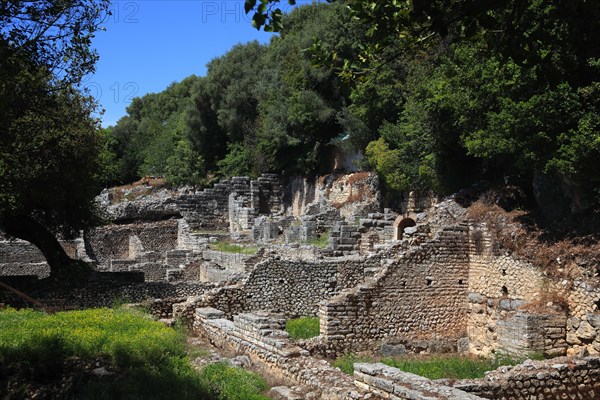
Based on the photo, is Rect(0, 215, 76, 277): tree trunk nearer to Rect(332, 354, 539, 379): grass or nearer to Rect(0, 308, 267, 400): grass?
Rect(0, 308, 267, 400): grass

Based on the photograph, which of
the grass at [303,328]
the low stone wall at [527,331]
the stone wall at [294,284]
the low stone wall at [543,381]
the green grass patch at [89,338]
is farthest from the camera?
the stone wall at [294,284]

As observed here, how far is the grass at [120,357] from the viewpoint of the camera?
Result: 29.9 ft

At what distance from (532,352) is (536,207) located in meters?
4.69

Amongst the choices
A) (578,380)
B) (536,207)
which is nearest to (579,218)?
(536,207)

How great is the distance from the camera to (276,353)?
35.8ft

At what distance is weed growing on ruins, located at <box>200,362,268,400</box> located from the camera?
904 centimetres

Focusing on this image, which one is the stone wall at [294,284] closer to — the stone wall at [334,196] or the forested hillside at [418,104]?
the forested hillside at [418,104]

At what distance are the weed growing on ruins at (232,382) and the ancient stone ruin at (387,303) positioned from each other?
414mm

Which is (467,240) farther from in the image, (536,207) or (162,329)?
(162,329)

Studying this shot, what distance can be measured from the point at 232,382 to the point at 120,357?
2234 millimetres

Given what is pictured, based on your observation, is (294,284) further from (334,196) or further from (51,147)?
(334,196)

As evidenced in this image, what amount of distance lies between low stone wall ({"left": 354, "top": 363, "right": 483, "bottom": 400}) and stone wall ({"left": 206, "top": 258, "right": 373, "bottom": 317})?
24.2ft

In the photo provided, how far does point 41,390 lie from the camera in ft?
32.4

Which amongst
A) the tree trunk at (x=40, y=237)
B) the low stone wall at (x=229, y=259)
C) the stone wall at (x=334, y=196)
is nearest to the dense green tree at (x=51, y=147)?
the tree trunk at (x=40, y=237)
